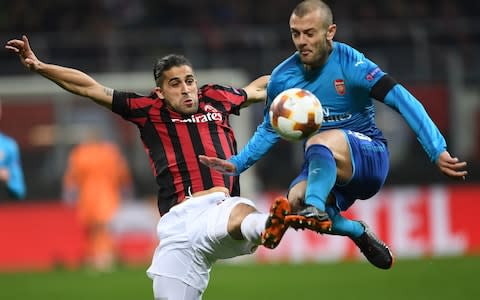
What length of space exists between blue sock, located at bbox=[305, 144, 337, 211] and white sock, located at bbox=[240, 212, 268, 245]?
0.29 m

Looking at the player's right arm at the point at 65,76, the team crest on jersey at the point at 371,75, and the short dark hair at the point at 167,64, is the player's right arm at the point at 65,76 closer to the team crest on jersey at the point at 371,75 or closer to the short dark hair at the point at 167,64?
the short dark hair at the point at 167,64

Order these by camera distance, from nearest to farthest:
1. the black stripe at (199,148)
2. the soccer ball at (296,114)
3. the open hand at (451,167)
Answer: the open hand at (451,167), the soccer ball at (296,114), the black stripe at (199,148)

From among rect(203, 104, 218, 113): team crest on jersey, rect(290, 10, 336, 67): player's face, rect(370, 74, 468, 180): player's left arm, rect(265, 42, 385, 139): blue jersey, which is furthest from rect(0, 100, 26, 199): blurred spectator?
rect(370, 74, 468, 180): player's left arm

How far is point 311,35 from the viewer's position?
6527 mm

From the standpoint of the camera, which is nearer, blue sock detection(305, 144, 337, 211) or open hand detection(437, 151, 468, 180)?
open hand detection(437, 151, 468, 180)

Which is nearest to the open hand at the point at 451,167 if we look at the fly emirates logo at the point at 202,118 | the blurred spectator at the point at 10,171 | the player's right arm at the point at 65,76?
the fly emirates logo at the point at 202,118

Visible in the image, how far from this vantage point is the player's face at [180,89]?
23.1ft

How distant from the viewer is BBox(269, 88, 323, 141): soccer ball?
6.29 metres

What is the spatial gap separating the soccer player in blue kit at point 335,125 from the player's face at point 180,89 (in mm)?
506

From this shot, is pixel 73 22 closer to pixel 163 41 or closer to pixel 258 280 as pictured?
pixel 163 41

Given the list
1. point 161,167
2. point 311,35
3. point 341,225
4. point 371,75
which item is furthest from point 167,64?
point 341,225

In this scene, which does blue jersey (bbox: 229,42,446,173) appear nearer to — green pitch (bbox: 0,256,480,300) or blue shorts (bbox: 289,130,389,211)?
blue shorts (bbox: 289,130,389,211)

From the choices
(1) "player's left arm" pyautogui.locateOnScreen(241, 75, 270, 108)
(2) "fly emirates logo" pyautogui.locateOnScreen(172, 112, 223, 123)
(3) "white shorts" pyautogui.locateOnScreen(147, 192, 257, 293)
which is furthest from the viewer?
(1) "player's left arm" pyautogui.locateOnScreen(241, 75, 270, 108)

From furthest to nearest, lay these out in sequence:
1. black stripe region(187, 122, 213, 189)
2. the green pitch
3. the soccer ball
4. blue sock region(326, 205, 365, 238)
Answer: the green pitch, black stripe region(187, 122, 213, 189), blue sock region(326, 205, 365, 238), the soccer ball
